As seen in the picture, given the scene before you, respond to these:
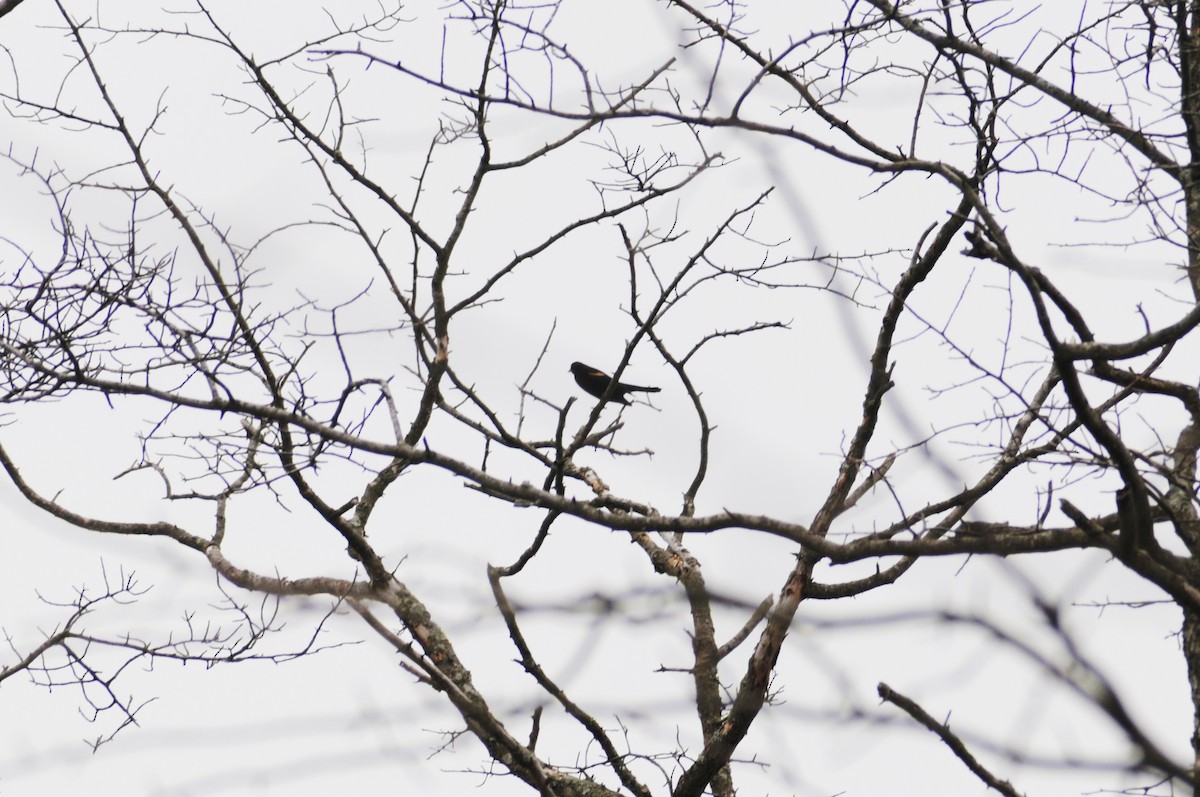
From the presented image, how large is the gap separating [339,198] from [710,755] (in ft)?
10.2

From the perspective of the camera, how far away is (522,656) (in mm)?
4977

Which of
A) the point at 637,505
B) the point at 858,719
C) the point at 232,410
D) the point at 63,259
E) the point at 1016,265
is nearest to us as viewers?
the point at 858,719

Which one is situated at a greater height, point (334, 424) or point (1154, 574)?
point (334, 424)

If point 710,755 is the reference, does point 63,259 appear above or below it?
above

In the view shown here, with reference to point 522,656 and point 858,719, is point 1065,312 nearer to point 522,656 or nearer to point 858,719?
point 858,719

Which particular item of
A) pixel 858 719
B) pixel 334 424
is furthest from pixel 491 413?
pixel 858 719

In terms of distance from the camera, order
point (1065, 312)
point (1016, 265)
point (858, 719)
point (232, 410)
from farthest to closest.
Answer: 1. point (232, 410)
2. point (1065, 312)
3. point (1016, 265)
4. point (858, 719)

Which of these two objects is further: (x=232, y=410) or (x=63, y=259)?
(x=63, y=259)

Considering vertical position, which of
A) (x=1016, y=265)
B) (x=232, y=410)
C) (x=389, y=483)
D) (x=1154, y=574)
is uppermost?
(x=389, y=483)

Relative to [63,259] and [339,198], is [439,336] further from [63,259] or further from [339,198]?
[63,259]

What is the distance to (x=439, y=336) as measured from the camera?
5.15 meters

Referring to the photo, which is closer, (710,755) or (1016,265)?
(1016,265)

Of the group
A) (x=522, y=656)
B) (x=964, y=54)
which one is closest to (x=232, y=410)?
(x=522, y=656)

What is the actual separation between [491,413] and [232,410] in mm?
1779
